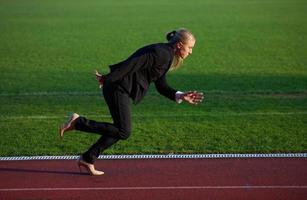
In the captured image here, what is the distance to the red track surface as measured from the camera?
24.9 feet

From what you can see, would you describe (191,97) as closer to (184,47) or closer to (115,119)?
(184,47)

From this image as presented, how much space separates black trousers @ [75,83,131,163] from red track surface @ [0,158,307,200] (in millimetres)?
617

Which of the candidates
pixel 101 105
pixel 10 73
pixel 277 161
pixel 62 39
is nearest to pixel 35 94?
pixel 101 105

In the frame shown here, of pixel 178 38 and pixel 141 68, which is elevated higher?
pixel 178 38

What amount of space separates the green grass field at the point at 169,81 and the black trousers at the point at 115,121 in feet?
5.33

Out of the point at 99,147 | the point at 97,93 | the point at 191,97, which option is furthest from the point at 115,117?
the point at 97,93

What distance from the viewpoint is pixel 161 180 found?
8102 mm

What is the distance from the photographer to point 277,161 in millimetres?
8945

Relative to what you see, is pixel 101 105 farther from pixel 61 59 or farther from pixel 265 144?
pixel 61 59

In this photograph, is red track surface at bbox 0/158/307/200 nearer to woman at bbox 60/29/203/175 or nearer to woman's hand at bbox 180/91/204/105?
woman at bbox 60/29/203/175

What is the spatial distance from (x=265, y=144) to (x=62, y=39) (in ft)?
58.1

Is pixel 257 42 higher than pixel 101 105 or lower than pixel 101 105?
lower

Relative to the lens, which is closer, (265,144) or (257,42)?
(265,144)

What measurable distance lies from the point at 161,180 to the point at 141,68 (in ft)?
4.99
